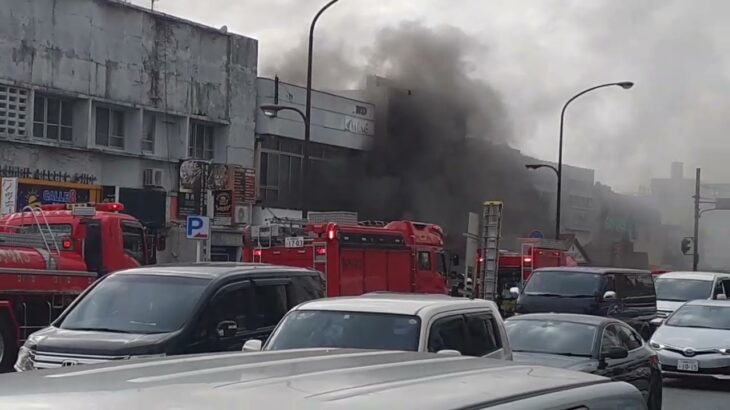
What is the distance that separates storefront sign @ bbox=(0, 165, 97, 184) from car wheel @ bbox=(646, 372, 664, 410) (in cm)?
2370

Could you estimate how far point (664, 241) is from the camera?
237 ft

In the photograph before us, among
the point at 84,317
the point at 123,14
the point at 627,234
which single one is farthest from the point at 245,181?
the point at 627,234

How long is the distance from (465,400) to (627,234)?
6937 centimetres

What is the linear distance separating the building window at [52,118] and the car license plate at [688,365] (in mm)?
22781

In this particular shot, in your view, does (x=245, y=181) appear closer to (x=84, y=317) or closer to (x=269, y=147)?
(x=269, y=147)

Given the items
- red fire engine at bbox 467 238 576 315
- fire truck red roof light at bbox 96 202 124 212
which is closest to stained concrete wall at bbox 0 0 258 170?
red fire engine at bbox 467 238 576 315

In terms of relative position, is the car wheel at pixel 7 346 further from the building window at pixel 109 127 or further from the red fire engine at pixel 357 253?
the building window at pixel 109 127

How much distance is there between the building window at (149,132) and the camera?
38.0 metres

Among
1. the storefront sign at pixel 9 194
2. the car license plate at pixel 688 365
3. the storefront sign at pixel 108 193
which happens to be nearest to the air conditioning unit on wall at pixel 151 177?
the storefront sign at pixel 108 193

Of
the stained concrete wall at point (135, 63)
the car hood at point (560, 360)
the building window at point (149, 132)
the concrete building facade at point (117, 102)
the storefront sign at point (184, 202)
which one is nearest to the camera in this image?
the car hood at point (560, 360)

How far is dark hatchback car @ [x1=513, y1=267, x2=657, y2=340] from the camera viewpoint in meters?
22.4

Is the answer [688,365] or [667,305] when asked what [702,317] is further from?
[667,305]

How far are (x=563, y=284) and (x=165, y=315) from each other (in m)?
13.6

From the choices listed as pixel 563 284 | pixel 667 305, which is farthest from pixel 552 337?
pixel 667 305
